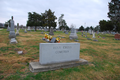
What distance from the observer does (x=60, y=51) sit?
13.4 ft

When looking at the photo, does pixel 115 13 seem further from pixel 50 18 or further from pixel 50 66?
pixel 50 66

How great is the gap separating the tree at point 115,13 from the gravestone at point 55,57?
1068 inches

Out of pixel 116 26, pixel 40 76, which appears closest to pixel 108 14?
pixel 116 26

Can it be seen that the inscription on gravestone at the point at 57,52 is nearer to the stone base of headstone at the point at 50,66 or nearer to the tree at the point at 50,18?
the stone base of headstone at the point at 50,66

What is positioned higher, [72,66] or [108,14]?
[108,14]

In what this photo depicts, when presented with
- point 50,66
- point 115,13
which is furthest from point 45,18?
point 50,66

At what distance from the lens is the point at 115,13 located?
27.1 meters

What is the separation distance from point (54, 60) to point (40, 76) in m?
0.99

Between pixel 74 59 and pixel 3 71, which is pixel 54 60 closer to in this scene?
pixel 74 59

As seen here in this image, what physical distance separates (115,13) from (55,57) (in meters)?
30.1

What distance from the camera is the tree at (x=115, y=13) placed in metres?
26.3

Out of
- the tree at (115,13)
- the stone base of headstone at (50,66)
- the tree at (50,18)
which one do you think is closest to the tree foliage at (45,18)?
the tree at (50,18)

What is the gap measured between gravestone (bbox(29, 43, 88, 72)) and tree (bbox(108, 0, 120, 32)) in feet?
89.0

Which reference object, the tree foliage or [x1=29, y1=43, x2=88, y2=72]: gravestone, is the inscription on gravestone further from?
the tree foliage
